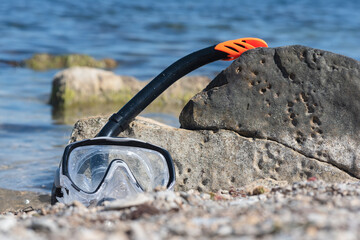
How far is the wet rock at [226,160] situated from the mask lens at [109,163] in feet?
1.25

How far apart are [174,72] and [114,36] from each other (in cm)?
1216

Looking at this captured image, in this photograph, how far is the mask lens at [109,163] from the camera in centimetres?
344

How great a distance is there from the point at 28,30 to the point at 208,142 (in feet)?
45.1

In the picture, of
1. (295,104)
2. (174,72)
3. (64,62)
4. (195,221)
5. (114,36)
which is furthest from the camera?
(114,36)

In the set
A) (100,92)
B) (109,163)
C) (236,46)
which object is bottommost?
(109,163)

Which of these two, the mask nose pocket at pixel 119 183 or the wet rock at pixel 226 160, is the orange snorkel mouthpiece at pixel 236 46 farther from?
the mask nose pocket at pixel 119 183

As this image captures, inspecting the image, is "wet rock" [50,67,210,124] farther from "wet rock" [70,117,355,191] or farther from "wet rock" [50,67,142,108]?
"wet rock" [70,117,355,191]

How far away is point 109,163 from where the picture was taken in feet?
11.3

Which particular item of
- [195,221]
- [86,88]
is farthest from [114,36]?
[195,221]

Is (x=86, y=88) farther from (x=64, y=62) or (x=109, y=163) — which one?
(x=109, y=163)

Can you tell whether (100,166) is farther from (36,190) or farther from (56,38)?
(56,38)

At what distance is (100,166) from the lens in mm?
3512

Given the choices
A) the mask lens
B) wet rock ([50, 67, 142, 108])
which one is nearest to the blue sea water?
wet rock ([50, 67, 142, 108])

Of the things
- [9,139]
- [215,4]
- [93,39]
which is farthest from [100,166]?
[215,4]
